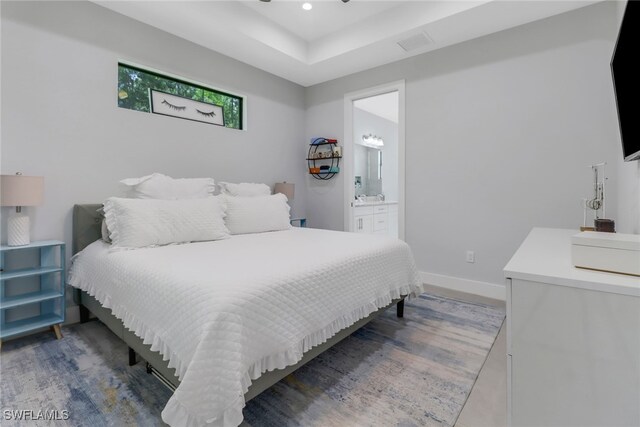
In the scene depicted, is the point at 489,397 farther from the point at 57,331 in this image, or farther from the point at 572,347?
the point at 57,331

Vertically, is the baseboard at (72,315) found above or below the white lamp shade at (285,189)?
below

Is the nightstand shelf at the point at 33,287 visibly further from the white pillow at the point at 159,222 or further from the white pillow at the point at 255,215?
the white pillow at the point at 255,215

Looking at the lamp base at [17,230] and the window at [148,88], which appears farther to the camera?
the window at [148,88]

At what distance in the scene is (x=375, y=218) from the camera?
17.1ft

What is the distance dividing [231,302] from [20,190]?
191cm

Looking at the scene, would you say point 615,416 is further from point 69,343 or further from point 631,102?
point 69,343

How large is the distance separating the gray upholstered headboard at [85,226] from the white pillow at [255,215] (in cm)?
101

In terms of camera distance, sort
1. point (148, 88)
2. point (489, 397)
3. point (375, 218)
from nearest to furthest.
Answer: point (489, 397) < point (148, 88) < point (375, 218)

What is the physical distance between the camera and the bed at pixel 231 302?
1.06 meters

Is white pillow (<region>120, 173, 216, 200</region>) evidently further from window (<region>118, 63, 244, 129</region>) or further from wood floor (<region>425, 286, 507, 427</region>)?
wood floor (<region>425, 286, 507, 427</region>)

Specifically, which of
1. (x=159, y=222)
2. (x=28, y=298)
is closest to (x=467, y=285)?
(x=159, y=222)

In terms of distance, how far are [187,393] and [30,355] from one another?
169cm

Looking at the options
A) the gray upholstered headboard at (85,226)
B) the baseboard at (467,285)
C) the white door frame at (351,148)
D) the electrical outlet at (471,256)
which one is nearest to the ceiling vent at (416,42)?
the white door frame at (351,148)

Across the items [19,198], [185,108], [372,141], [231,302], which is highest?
[372,141]
